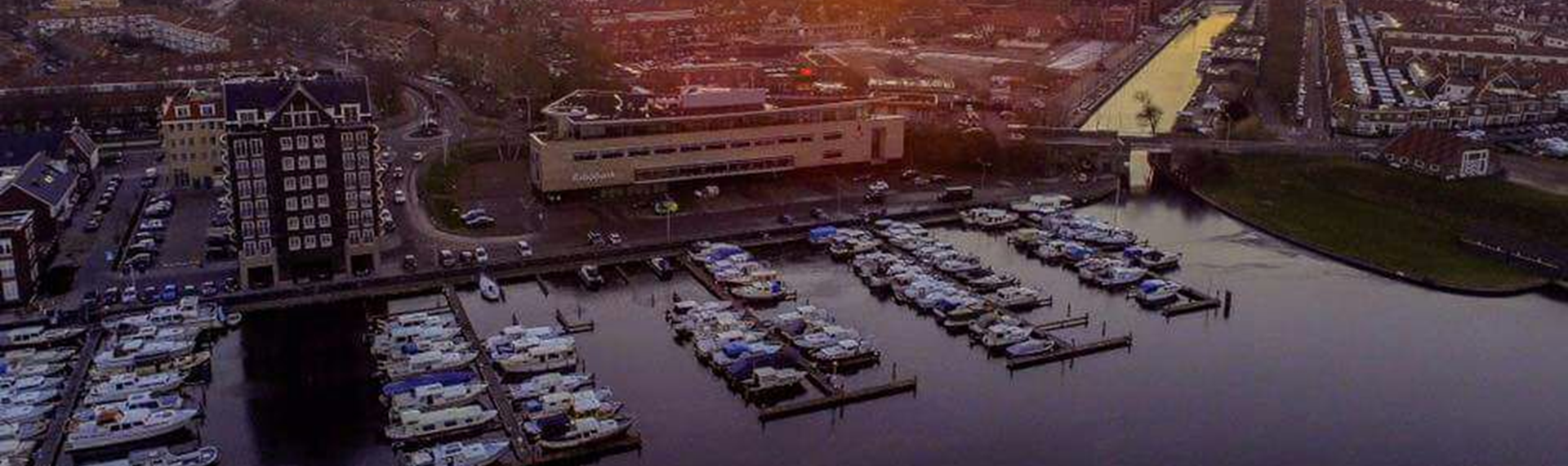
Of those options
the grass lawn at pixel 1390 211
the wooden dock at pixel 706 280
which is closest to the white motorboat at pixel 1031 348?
the wooden dock at pixel 706 280

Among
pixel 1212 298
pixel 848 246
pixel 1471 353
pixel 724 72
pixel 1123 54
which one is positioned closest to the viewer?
pixel 1471 353

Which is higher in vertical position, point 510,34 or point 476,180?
point 510,34

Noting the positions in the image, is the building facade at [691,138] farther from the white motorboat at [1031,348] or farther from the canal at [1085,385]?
the white motorboat at [1031,348]

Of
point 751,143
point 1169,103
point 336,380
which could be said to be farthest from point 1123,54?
point 336,380

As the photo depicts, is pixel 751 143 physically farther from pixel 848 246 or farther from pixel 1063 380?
pixel 1063 380

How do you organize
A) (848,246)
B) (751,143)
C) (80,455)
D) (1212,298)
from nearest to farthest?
(80,455) < (1212,298) < (848,246) < (751,143)

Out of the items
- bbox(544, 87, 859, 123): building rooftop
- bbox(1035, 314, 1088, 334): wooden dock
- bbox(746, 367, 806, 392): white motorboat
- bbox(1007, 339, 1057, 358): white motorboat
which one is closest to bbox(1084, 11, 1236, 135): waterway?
bbox(544, 87, 859, 123): building rooftop

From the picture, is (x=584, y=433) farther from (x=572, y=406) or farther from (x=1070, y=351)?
(x=1070, y=351)
